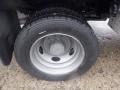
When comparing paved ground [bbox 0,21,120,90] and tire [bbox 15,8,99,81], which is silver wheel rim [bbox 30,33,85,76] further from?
paved ground [bbox 0,21,120,90]

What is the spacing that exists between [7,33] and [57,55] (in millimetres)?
714

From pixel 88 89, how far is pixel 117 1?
3.84 ft

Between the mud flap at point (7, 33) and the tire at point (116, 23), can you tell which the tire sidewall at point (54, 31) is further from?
the tire at point (116, 23)

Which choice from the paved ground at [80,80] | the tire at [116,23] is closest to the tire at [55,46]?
the paved ground at [80,80]

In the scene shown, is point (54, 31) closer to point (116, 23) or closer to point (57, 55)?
point (57, 55)

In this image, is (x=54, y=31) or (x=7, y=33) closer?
(x=54, y=31)

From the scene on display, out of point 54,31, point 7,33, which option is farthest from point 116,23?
point 7,33

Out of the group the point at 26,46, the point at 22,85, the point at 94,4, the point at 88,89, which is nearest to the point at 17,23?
the point at 26,46

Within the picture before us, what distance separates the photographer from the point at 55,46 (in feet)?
11.0

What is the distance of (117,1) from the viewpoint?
10.4 feet

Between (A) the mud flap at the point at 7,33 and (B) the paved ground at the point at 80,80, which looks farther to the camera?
(B) the paved ground at the point at 80,80

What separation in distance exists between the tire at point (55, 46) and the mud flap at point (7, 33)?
0.15 metres

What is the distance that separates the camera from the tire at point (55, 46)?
9.85 ft

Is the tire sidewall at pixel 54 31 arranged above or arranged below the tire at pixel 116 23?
below
